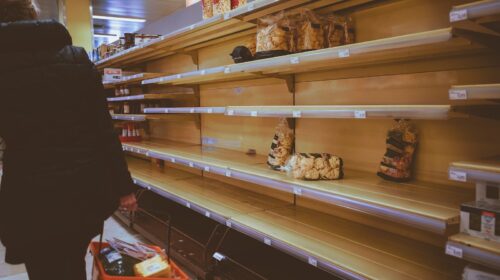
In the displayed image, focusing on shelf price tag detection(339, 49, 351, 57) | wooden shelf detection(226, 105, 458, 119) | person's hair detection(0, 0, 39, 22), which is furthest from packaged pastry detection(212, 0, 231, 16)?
person's hair detection(0, 0, 39, 22)

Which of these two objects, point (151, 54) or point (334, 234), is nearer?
point (334, 234)

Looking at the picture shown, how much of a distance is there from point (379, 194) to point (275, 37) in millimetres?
1131

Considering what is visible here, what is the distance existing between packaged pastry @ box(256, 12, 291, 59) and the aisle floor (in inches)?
85.3

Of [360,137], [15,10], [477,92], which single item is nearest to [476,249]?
[477,92]

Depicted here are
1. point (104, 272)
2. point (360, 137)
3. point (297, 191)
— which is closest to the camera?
point (104, 272)

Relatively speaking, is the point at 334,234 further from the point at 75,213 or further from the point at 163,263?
the point at 75,213

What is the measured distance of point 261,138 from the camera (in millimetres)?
3311

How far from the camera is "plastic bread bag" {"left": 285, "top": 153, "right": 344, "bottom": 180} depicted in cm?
222

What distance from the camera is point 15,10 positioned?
5.40 feet

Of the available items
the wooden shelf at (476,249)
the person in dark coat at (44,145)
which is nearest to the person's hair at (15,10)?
the person in dark coat at (44,145)

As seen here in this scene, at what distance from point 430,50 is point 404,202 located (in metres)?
0.75

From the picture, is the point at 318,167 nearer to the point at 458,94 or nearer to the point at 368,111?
the point at 368,111

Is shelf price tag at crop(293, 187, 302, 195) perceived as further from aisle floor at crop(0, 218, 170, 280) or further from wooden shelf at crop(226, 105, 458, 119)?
aisle floor at crop(0, 218, 170, 280)

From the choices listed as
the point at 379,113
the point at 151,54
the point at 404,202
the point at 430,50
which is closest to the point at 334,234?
the point at 404,202
